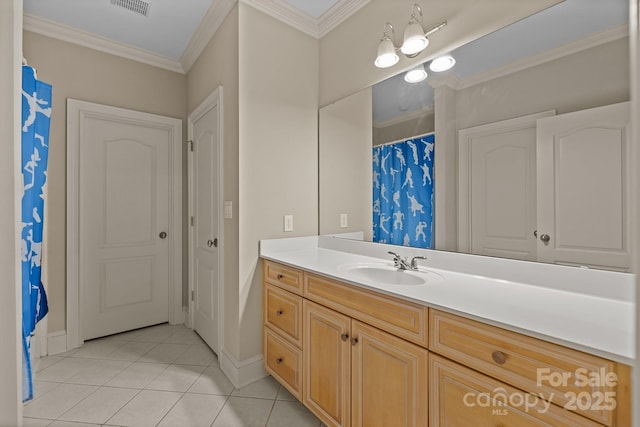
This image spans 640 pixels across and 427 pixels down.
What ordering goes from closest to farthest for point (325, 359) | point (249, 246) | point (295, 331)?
1. point (325, 359)
2. point (295, 331)
3. point (249, 246)

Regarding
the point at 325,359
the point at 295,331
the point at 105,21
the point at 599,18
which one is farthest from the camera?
the point at 105,21

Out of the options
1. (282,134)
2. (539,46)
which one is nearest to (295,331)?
(282,134)

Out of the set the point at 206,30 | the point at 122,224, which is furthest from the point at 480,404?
the point at 122,224

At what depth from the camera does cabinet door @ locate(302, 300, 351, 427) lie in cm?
133

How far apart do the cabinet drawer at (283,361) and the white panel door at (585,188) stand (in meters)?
1.32

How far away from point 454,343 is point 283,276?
1046 mm

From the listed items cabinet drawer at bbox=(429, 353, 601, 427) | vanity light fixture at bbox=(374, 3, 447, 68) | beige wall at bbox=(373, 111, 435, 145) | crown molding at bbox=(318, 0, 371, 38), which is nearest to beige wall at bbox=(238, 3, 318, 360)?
crown molding at bbox=(318, 0, 371, 38)

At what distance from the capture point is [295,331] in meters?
1.65

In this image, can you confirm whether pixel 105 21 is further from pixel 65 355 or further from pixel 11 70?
pixel 65 355

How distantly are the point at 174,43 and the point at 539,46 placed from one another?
2.68 m

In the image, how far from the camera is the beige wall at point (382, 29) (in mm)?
1355

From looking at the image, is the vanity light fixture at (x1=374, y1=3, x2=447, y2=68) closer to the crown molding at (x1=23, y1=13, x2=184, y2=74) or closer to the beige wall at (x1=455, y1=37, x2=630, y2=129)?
the beige wall at (x1=455, y1=37, x2=630, y2=129)

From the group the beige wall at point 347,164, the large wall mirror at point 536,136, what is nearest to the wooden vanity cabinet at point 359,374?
the large wall mirror at point 536,136

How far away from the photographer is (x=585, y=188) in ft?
3.54
